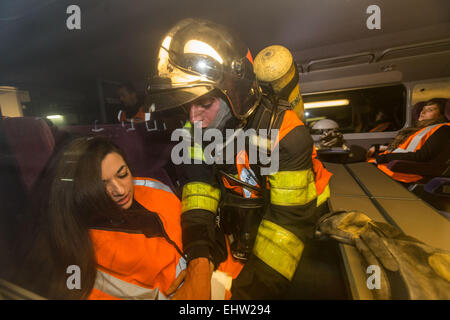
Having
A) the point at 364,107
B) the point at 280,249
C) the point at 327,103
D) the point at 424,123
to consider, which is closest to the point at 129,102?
the point at 280,249

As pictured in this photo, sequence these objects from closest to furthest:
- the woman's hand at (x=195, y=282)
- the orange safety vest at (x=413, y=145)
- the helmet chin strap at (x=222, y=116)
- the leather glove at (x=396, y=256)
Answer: the leather glove at (x=396, y=256) < the woman's hand at (x=195, y=282) < the helmet chin strap at (x=222, y=116) < the orange safety vest at (x=413, y=145)

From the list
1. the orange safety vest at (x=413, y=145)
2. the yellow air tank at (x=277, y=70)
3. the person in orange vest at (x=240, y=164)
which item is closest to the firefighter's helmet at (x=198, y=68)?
the person in orange vest at (x=240, y=164)

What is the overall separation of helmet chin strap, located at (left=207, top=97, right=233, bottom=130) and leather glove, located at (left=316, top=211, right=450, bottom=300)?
2.70 feet

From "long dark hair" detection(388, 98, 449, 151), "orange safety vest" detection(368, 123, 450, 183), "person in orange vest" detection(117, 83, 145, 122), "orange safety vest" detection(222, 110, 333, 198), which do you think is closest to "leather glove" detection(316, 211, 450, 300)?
"orange safety vest" detection(222, 110, 333, 198)

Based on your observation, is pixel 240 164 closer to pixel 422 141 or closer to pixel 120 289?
pixel 120 289

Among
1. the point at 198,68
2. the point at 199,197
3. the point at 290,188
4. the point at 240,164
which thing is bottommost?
the point at 199,197

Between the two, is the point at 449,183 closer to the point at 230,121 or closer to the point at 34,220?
the point at 230,121

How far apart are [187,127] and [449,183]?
255cm

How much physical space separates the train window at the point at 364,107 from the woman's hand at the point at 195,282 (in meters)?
3.66

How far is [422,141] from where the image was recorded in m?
2.56

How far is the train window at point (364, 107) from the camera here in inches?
135

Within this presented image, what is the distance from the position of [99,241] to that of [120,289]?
0.87ft

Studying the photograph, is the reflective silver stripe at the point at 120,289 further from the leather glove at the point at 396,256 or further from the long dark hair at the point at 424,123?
the long dark hair at the point at 424,123

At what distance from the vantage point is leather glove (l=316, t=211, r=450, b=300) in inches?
24.2
